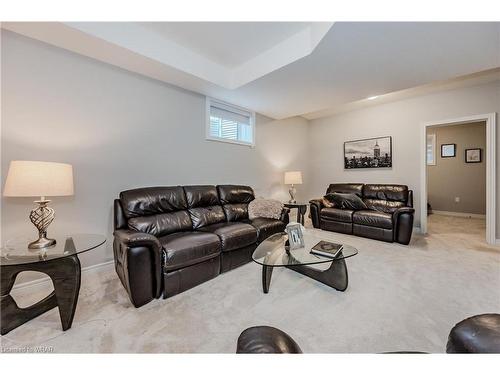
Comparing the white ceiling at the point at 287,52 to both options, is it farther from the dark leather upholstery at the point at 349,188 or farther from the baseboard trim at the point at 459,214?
the baseboard trim at the point at 459,214

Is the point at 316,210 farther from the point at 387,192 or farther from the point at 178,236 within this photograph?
the point at 178,236

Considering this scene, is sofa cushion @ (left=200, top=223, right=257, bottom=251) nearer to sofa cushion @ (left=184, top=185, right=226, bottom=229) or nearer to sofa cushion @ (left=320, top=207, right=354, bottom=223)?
sofa cushion @ (left=184, top=185, right=226, bottom=229)

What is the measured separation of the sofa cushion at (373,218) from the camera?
336 cm

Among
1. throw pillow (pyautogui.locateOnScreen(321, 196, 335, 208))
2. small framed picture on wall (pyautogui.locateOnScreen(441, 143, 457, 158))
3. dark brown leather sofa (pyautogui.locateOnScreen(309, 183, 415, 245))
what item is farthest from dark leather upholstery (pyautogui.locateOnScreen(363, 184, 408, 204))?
small framed picture on wall (pyautogui.locateOnScreen(441, 143, 457, 158))

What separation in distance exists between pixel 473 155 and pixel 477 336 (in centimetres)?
638

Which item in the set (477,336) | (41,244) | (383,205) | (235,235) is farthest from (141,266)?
(383,205)

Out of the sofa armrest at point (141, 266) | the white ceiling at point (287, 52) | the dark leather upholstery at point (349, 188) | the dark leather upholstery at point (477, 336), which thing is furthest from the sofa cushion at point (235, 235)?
the dark leather upholstery at point (349, 188)

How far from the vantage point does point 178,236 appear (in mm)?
2203

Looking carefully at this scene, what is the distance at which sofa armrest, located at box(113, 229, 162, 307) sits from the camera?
66.7 inches

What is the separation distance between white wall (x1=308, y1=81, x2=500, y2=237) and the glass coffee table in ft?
10.3
